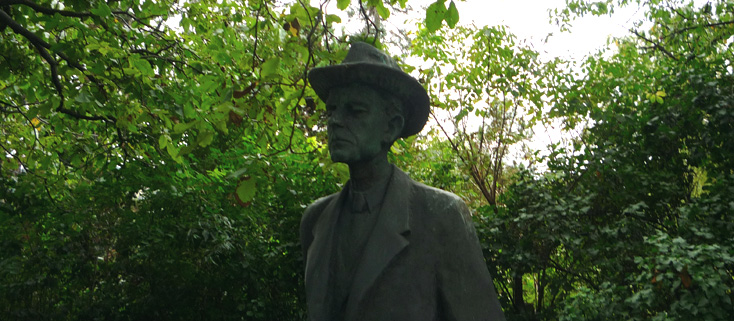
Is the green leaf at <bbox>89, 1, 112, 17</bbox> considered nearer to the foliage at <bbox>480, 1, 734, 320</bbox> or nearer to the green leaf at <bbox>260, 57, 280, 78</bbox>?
the green leaf at <bbox>260, 57, 280, 78</bbox>

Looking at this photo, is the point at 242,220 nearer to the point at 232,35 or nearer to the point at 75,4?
the point at 232,35

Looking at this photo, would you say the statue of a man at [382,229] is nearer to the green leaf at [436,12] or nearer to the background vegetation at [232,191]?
the green leaf at [436,12]

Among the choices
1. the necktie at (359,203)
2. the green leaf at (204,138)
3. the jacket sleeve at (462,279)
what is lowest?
the jacket sleeve at (462,279)

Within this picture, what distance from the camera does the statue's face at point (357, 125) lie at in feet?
8.07

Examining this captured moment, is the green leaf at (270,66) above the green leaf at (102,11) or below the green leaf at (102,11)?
below

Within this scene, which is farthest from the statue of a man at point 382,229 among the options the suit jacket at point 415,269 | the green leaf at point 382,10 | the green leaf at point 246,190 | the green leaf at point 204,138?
the green leaf at point 204,138

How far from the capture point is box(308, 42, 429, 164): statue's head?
8.12ft

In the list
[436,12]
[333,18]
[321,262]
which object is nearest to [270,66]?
[333,18]

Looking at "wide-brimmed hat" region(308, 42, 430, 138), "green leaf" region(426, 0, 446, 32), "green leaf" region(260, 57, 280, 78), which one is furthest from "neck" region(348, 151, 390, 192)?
"green leaf" region(260, 57, 280, 78)

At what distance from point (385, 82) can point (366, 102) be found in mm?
106

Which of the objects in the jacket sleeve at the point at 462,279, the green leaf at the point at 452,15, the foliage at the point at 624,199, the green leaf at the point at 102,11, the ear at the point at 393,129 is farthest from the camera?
the foliage at the point at 624,199

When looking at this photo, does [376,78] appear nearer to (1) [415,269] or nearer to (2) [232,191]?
(1) [415,269]

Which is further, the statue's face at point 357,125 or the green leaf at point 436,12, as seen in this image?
the green leaf at point 436,12

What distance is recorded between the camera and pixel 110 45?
568cm
